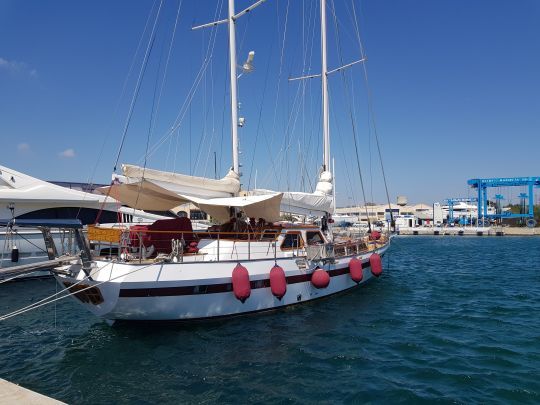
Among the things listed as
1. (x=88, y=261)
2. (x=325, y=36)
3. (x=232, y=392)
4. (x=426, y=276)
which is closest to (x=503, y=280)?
(x=426, y=276)

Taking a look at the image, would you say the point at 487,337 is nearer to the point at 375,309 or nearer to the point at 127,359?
the point at 375,309

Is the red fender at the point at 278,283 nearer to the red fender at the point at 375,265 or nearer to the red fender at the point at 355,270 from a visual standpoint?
the red fender at the point at 355,270

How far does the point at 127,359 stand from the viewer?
340 inches

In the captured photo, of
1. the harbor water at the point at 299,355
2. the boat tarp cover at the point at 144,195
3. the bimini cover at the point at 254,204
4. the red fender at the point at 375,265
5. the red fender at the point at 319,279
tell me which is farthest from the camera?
the red fender at the point at 375,265

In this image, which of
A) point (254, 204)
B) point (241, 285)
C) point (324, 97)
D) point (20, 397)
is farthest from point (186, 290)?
point (324, 97)

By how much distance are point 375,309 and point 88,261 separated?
8.59 meters

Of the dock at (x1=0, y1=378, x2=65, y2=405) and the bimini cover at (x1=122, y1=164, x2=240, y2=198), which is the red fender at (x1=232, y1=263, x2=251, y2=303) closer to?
the bimini cover at (x1=122, y1=164, x2=240, y2=198)

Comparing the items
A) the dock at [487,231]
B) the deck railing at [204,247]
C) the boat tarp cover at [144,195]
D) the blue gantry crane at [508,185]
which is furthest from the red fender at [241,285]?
the blue gantry crane at [508,185]

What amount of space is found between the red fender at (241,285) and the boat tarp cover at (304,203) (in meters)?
4.26

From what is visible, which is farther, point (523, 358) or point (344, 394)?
point (523, 358)

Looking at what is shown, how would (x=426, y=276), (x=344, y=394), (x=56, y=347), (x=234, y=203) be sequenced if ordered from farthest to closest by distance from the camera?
(x=426, y=276) < (x=234, y=203) < (x=56, y=347) < (x=344, y=394)

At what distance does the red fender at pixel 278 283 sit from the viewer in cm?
1144

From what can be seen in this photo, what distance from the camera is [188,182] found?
40.7 ft

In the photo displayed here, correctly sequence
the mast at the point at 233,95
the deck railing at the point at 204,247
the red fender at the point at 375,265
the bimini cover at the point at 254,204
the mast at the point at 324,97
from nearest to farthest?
the deck railing at the point at 204,247 → the bimini cover at the point at 254,204 → the mast at the point at 233,95 → the red fender at the point at 375,265 → the mast at the point at 324,97
